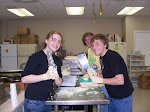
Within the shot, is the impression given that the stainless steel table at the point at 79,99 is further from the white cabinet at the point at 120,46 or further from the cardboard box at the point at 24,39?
the cardboard box at the point at 24,39

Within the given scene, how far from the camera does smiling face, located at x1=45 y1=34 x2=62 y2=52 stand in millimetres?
1626

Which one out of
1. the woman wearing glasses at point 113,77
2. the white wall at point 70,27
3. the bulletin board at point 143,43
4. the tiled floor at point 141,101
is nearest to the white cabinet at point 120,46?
the bulletin board at point 143,43

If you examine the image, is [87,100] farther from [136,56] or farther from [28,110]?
[136,56]

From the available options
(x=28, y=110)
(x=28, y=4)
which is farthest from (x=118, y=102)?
(x=28, y=4)

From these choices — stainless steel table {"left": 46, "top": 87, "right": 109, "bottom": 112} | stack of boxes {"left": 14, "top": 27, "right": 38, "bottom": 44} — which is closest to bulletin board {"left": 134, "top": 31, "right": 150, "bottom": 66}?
stack of boxes {"left": 14, "top": 27, "right": 38, "bottom": 44}

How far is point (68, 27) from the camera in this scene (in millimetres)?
7246

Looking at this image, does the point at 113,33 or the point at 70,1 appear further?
the point at 113,33

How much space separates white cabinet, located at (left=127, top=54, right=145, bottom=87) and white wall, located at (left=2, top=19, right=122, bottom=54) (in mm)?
1534

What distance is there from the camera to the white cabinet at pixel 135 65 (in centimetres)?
624

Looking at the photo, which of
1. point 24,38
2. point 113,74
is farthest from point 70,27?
point 113,74

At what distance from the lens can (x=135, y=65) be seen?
A: 621 cm

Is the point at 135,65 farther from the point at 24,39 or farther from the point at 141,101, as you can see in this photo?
the point at 24,39

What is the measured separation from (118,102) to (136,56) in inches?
202

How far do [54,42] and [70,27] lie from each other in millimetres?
5732
